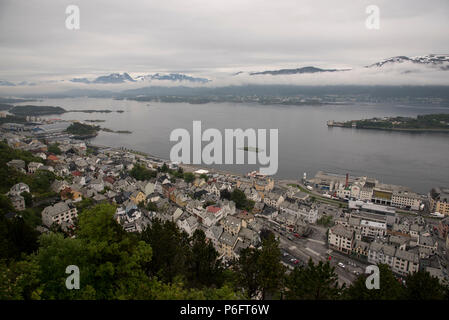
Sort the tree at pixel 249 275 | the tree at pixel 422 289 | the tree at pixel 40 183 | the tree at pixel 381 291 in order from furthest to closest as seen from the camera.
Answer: the tree at pixel 40 183 → the tree at pixel 249 275 → the tree at pixel 422 289 → the tree at pixel 381 291

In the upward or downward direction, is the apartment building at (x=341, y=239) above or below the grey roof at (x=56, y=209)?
below

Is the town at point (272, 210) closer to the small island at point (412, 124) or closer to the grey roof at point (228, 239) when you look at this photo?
the grey roof at point (228, 239)

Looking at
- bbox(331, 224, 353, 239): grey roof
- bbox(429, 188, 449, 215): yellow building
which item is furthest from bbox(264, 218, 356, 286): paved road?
bbox(429, 188, 449, 215): yellow building

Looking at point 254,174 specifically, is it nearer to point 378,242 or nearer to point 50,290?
point 378,242

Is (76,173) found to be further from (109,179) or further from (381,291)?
(381,291)

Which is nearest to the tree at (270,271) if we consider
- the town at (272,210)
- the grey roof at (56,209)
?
the town at (272,210)

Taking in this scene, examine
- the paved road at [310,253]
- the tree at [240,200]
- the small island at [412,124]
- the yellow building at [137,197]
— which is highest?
the small island at [412,124]

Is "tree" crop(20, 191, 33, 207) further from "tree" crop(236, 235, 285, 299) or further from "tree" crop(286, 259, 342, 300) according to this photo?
"tree" crop(286, 259, 342, 300)

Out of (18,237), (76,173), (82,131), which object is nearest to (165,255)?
(18,237)

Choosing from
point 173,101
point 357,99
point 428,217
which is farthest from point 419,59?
point 428,217
